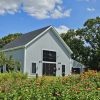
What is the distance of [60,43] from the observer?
5516 centimetres

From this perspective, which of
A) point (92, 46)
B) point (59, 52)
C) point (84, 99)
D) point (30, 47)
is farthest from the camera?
point (92, 46)

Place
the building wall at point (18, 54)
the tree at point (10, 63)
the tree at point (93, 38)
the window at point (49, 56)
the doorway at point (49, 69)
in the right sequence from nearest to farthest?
1. the tree at point (10, 63)
2. the building wall at point (18, 54)
3. the doorway at point (49, 69)
4. the window at point (49, 56)
5. the tree at point (93, 38)

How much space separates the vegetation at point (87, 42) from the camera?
66.5 m

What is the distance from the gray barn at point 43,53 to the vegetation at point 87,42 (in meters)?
12.1

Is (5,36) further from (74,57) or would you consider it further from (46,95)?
(46,95)

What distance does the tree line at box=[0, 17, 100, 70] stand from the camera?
66500 millimetres

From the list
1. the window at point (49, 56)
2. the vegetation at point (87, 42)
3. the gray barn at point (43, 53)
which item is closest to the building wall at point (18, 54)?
the gray barn at point (43, 53)

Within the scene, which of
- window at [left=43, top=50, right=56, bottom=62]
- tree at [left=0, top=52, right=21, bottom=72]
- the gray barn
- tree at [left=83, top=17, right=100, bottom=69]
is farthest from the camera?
tree at [left=83, top=17, right=100, bottom=69]

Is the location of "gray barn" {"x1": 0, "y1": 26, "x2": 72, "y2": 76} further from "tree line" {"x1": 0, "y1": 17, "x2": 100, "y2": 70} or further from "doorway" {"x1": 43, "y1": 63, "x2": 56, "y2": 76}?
"tree line" {"x1": 0, "y1": 17, "x2": 100, "y2": 70}

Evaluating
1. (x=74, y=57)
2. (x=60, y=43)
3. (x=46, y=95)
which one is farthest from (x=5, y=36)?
(x=46, y=95)

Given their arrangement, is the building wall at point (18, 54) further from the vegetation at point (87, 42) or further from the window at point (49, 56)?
the vegetation at point (87, 42)

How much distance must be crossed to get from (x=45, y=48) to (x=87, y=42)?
17.4 m

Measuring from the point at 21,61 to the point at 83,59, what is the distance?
22267 millimetres

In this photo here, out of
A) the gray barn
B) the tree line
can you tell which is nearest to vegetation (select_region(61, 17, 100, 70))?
the tree line
